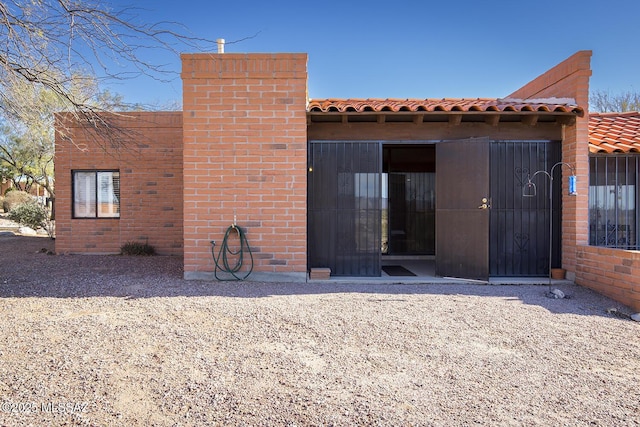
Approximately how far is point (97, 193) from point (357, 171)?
22.9 feet

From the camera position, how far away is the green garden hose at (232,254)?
20.6ft

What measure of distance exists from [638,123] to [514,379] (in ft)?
25.6

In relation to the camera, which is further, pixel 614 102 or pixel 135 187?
pixel 614 102

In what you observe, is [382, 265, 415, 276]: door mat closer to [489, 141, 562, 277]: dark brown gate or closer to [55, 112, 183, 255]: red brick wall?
[489, 141, 562, 277]: dark brown gate

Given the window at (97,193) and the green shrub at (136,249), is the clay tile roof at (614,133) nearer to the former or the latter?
the green shrub at (136,249)

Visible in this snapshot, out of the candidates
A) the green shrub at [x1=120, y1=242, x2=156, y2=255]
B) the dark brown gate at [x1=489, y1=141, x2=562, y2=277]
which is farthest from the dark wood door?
the green shrub at [x1=120, y1=242, x2=156, y2=255]

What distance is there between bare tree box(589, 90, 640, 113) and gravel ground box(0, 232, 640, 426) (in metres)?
16.1

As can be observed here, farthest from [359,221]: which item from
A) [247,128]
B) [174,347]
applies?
[174,347]

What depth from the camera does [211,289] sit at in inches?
227

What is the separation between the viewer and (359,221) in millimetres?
6754

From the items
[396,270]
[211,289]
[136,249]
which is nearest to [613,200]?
[396,270]

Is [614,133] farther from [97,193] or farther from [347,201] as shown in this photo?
[97,193]

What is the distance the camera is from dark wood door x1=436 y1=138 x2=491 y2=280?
6387 mm

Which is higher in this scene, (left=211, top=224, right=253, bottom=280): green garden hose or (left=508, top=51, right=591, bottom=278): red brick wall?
(left=508, top=51, right=591, bottom=278): red brick wall
